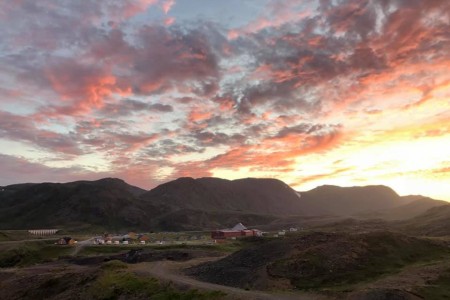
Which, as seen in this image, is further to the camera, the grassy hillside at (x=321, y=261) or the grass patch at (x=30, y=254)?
the grass patch at (x=30, y=254)

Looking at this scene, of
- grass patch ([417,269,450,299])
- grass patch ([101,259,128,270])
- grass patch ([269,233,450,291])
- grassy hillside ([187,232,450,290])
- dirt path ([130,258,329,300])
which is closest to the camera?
grass patch ([417,269,450,299])

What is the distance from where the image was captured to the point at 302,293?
42719 millimetres

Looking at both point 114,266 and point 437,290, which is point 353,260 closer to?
point 437,290

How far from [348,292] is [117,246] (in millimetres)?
85155

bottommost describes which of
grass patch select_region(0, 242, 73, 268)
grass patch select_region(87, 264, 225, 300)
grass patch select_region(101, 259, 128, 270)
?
grass patch select_region(87, 264, 225, 300)

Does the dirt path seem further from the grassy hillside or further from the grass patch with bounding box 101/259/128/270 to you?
the grassy hillside

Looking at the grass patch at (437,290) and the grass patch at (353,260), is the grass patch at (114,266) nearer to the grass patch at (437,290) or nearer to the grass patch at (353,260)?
the grass patch at (353,260)

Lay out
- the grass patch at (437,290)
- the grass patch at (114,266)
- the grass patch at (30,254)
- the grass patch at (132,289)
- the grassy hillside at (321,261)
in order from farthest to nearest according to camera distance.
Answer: the grass patch at (30,254), the grass patch at (114,266), the grassy hillside at (321,261), the grass patch at (132,289), the grass patch at (437,290)

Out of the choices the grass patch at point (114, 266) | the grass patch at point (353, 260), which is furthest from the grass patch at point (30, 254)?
the grass patch at point (353, 260)

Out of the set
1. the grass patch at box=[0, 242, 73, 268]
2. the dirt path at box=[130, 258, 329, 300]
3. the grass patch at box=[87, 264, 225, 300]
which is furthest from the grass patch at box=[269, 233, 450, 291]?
the grass patch at box=[0, 242, 73, 268]

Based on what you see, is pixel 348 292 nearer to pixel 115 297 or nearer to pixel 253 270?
pixel 253 270

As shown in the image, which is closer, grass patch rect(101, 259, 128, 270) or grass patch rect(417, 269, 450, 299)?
grass patch rect(417, 269, 450, 299)

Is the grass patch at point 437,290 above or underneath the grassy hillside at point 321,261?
underneath

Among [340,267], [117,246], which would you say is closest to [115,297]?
[340,267]
